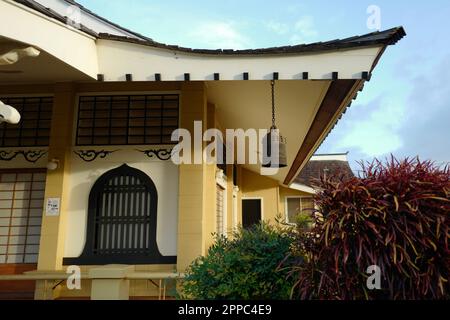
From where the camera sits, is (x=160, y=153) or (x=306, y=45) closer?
(x=306, y=45)

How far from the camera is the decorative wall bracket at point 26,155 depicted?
18.1ft

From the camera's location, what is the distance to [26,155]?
5.53 m

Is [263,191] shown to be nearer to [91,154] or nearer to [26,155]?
[91,154]

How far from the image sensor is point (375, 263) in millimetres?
2672

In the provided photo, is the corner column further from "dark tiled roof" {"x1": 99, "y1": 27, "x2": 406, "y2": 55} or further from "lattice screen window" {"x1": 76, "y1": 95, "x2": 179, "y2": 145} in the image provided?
"dark tiled roof" {"x1": 99, "y1": 27, "x2": 406, "y2": 55}

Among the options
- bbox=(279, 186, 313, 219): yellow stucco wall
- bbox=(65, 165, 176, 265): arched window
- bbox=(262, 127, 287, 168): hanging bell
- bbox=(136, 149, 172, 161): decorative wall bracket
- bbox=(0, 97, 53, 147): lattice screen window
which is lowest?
bbox=(65, 165, 176, 265): arched window

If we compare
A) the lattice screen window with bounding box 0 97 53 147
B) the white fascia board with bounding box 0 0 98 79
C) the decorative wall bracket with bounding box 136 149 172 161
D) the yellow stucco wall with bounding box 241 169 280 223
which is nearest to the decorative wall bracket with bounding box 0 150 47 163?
the lattice screen window with bounding box 0 97 53 147

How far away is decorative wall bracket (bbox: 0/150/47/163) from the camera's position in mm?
5512

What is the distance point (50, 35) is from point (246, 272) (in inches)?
122

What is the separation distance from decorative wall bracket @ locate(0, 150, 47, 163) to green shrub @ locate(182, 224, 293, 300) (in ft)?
10.9

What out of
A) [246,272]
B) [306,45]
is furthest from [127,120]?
[246,272]

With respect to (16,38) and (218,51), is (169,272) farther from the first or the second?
(16,38)

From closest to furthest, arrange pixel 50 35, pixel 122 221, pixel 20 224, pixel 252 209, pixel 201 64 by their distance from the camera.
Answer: pixel 50 35 < pixel 201 64 < pixel 122 221 < pixel 20 224 < pixel 252 209
